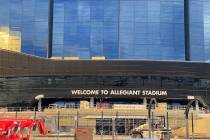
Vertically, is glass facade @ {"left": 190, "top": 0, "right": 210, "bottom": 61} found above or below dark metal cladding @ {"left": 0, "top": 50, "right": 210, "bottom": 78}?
above

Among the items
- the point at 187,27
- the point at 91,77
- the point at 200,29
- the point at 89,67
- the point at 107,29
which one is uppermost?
the point at 187,27

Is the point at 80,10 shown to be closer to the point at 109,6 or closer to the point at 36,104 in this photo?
the point at 109,6

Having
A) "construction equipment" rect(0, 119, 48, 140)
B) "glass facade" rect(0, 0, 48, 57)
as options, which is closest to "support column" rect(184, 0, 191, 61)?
"glass facade" rect(0, 0, 48, 57)

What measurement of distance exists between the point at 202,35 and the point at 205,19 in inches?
155

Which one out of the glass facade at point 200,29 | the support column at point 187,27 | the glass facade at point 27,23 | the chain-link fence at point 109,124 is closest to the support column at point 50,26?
the glass facade at point 27,23

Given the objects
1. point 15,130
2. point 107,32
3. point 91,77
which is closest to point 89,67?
point 91,77

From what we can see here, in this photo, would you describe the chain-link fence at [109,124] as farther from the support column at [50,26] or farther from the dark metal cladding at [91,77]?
the support column at [50,26]

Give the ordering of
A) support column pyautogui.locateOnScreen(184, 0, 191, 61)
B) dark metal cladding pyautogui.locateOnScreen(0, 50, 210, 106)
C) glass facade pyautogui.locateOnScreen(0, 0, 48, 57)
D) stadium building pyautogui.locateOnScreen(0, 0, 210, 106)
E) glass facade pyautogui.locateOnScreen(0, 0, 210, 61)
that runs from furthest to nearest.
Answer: support column pyautogui.locateOnScreen(184, 0, 191, 61) → glass facade pyautogui.locateOnScreen(0, 0, 48, 57) → glass facade pyautogui.locateOnScreen(0, 0, 210, 61) → stadium building pyautogui.locateOnScreen(0, 0, 210, 106) → dark metal cladding pyautogui.locateOnScreen(0, 50, 210, 106)

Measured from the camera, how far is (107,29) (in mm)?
117688

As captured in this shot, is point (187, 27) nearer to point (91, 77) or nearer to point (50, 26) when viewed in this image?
point (91, 77)

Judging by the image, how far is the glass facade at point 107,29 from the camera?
116875mm

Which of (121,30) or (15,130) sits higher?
(121,30)

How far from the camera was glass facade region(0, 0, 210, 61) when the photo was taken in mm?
116875

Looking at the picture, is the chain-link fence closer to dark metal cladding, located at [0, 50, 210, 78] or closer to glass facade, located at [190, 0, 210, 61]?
dark metal cladding, located at [0, 50, 210, 78]
